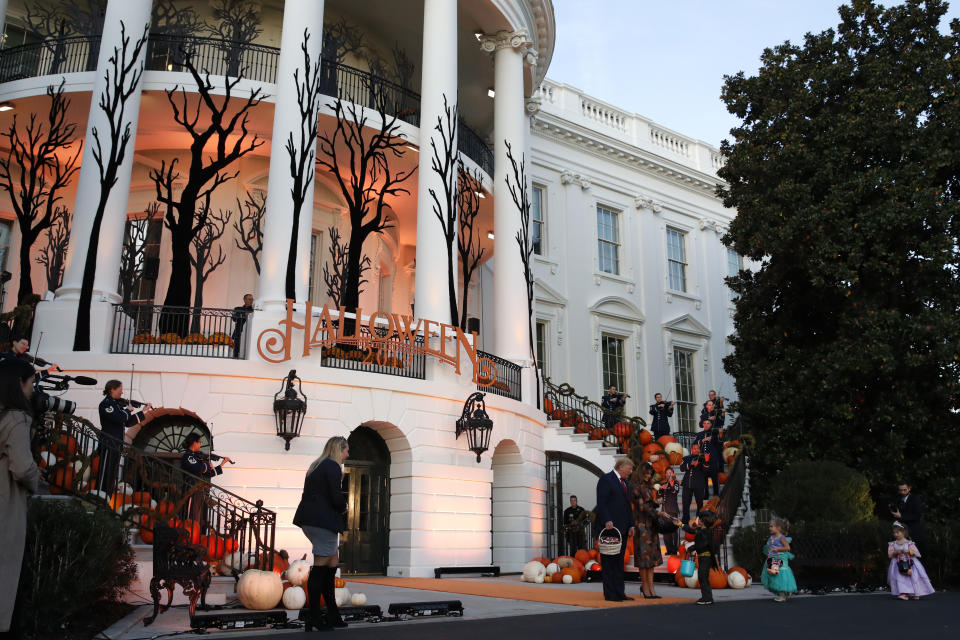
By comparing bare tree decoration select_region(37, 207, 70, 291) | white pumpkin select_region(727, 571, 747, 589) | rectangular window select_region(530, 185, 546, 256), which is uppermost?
rectangular window select_region(530, 185, 546, 256)

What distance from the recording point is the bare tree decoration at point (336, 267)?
64.9 feet

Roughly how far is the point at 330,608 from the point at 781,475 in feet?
40.2

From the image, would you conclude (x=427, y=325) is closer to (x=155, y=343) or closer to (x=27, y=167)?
(x=155, y=343)

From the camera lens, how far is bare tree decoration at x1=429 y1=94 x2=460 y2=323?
17.2 m

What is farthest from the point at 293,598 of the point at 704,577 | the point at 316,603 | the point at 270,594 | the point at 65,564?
the point at 704,577

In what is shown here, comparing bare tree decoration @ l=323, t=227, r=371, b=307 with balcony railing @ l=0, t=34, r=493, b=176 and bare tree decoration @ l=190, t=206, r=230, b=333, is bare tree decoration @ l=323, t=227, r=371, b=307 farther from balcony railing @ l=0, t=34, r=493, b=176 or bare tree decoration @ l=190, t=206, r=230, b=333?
balcony railing @ l=0, t=34, r=493, b=176

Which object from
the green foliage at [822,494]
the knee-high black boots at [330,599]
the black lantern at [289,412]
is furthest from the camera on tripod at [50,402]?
the green foliage at [822,494]

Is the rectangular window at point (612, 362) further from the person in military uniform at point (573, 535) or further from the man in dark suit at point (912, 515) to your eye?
the man in dark suit at point (912, 515)

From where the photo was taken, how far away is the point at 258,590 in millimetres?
8203

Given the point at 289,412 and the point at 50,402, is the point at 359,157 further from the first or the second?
the point at 50,402

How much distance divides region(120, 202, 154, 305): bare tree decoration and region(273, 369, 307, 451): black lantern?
6.57m

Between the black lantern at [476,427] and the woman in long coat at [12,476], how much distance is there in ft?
36.6

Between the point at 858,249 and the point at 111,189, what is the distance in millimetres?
15471

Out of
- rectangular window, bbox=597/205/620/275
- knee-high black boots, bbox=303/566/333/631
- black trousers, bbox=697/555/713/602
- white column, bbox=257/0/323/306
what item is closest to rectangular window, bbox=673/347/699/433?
rectangular window, bbox=597/205/620/275
